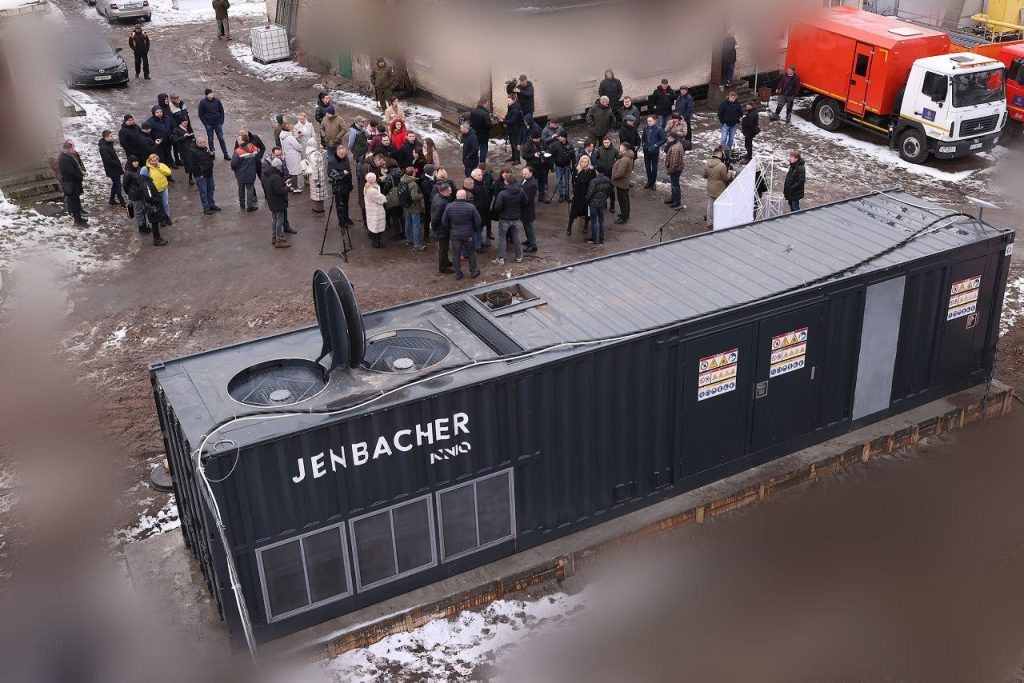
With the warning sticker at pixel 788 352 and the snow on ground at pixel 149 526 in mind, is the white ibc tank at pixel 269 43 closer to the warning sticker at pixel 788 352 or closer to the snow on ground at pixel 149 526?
the snow on ground at pixel 149 526

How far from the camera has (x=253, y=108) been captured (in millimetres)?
26047

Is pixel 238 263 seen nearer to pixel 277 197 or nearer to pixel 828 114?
pixel 277 197

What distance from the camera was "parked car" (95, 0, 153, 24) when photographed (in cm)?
3241

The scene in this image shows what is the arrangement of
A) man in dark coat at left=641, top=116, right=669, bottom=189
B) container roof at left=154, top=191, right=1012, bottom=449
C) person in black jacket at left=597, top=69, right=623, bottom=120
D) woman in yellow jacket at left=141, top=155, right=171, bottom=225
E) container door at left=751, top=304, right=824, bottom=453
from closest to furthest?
container roof at left=154, top=191, right=1012, bottom=449
container door at left=751, top=304, right=824, bottom=453
woman in yellow jacket at left=141, top=155, right=171, bottom=225
man in dark coat at left=641, top=116, right=669, bottom=189
person in black jacket at left=597, top=69, right=623, bottom=120

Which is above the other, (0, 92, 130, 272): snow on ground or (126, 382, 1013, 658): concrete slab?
(0, 92, 130, 272): snow on ground

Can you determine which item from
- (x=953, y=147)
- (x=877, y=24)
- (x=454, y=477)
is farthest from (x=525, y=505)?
(x=877, y=24)

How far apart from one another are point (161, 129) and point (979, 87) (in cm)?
1685

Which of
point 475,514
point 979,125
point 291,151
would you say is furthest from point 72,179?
point 979,125

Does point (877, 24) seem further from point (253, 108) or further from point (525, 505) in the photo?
point (525, 505)

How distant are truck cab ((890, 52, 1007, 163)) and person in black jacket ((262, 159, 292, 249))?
526 inches

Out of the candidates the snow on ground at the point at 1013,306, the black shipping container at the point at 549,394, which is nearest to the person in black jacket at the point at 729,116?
the snow on ground at the point at 1013,306

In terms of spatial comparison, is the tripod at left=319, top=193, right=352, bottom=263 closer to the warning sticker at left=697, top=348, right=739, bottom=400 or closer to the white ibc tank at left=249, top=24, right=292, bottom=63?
the warning sticker at left=697, top=348, right=739, bottom=400

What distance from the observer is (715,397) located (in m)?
11.2

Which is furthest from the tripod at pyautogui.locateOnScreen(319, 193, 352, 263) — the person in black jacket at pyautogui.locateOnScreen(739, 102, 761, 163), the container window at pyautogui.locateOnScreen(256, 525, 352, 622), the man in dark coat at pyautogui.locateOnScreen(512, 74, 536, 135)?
the container window at pyautogui.locateOnScreen(256, 525, 352, 622)
